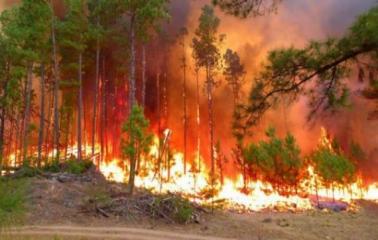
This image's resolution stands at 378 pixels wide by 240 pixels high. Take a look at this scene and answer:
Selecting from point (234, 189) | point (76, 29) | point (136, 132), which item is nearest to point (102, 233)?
point (136, 132)

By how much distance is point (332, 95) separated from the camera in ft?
29.1

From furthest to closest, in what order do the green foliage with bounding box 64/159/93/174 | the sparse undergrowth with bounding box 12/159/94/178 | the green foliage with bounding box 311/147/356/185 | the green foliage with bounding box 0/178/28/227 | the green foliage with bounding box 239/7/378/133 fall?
the green foliage with bounding box 311/147/356/185 < the green foliage with bounding box 64/159/93/174 < the sparse undergrowth with bounding box 12/159/94/178 < the green foliage with bounding box 239/7/378/133 < the green foliage with bounding box 0/178/28/227

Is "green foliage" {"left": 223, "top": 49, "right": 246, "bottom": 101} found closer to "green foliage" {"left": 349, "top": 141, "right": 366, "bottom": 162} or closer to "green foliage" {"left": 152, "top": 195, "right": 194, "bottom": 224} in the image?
"green foliage" {"left": 349, "top": 141, "right": 366, "bottom": 162}

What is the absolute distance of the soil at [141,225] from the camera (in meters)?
15.6

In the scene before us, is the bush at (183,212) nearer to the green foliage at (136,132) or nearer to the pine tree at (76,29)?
the green foliage at (136,132)

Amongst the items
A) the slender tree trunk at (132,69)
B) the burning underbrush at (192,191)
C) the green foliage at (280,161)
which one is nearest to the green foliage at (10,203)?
the burning underbrush at (192,191)

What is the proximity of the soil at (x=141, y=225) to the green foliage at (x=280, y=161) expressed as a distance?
9445mm

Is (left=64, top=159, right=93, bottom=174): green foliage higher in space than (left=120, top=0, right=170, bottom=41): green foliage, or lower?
lower

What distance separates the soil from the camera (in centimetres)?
1563

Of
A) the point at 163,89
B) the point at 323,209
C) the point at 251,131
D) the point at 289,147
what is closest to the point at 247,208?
the point at 323,209

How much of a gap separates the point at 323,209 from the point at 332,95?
20.4 m

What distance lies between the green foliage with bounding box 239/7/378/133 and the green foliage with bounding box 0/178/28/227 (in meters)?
4.78

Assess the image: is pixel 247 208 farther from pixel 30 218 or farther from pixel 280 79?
pixel 280 79

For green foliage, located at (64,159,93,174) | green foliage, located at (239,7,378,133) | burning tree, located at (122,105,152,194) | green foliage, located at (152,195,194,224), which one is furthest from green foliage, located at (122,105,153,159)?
green foliage, located at (239,7,378,133)
